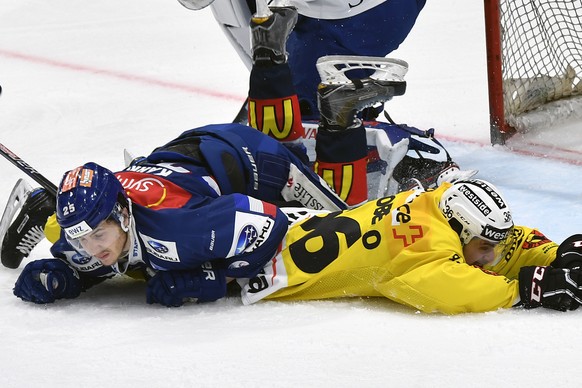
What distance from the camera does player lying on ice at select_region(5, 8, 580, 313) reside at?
7.82 feet

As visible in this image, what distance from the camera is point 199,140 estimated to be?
2.93 meters

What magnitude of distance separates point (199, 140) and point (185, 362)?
93 cm

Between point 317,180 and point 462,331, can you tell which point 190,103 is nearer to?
point 317,180

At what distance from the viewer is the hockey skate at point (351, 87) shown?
3172mm

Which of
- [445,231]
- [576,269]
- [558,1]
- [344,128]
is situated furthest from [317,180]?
[558,1]

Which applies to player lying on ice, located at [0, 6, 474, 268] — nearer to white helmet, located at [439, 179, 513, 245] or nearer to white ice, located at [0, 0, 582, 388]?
white ice, located at [0, 0, 582, 388]

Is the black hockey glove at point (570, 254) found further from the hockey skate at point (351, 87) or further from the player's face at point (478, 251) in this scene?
the hockey skate at point (351, 87)

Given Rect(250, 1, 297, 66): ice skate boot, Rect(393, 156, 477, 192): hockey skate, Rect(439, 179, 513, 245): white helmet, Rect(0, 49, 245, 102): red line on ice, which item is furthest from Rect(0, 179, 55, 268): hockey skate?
Rect(0, 49, 245, 102): red line on ice

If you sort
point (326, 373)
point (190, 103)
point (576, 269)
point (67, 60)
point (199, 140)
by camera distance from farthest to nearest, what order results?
point (67, 60) → point (190, 103) → point (199, 140) → point (576, 269) → point (326, 373)

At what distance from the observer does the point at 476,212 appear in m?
2.47

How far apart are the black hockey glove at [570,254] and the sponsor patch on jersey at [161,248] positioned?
0.88 metres

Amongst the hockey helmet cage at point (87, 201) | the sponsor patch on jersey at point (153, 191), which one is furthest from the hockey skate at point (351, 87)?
the hockey helmet cage at point (87, 201)

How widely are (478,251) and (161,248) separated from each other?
2.43 feet

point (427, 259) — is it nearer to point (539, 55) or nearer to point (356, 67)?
point (356, 67)
